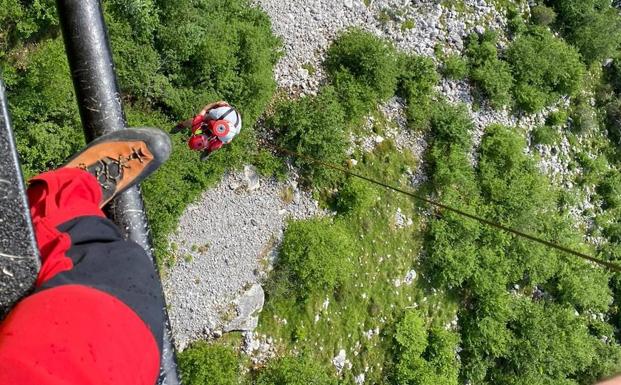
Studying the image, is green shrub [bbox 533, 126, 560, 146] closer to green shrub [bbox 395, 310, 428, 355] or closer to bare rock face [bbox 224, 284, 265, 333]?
green shrub [bbox 395, 310, 428, 355]

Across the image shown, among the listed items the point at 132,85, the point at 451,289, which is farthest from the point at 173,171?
the point at 451,289

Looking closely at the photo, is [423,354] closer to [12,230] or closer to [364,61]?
[364,61]

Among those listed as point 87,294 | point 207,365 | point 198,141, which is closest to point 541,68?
point 198,141

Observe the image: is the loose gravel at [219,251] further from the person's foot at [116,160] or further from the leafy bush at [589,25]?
the leafy bush at [589,25]

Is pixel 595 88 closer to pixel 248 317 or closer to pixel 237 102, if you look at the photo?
pixel 237 102

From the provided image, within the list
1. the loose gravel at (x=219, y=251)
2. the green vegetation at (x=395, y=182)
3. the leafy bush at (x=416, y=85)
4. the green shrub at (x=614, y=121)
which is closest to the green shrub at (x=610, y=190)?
the green vegetation at (x=395, y=182)

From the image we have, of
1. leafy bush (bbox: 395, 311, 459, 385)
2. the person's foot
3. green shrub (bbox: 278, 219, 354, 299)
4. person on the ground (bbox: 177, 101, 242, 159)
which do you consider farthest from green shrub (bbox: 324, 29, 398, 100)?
the person's foot
